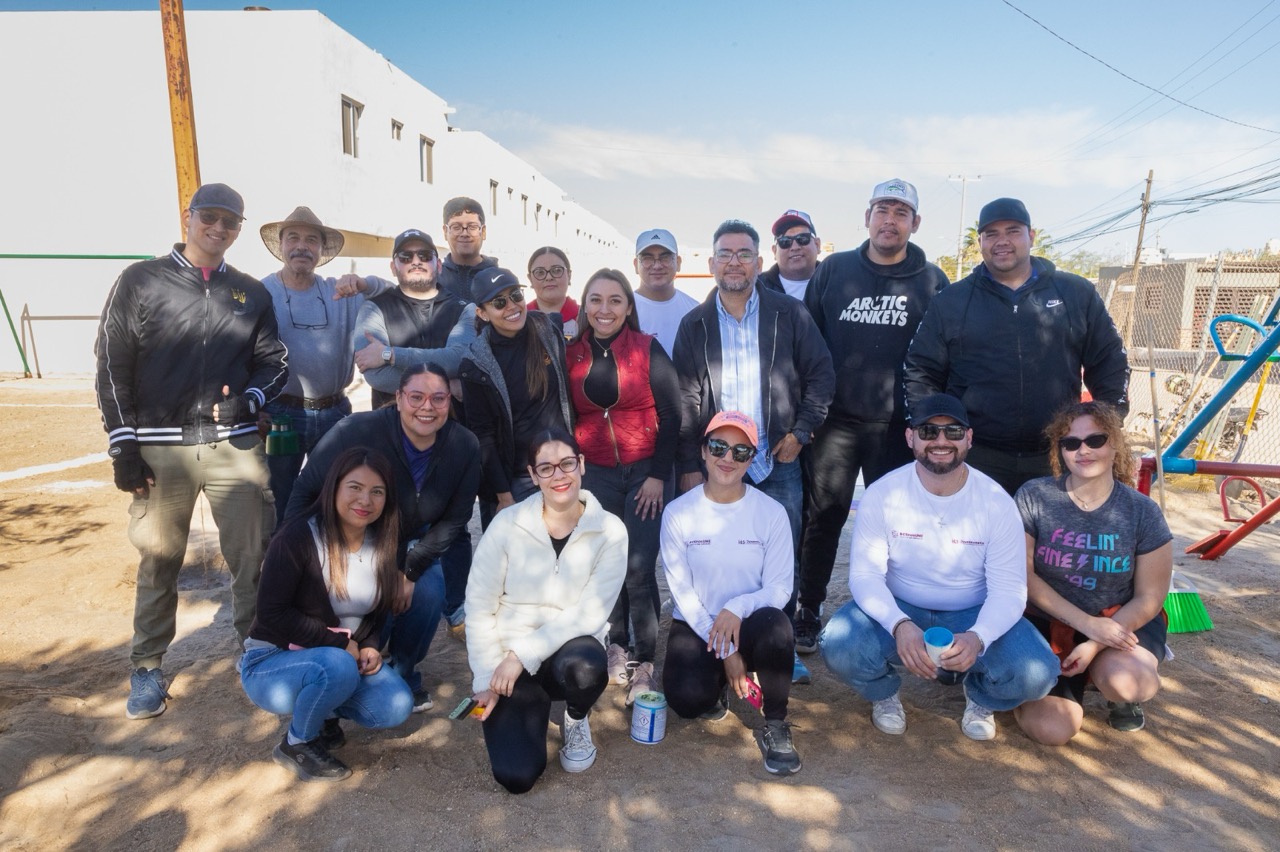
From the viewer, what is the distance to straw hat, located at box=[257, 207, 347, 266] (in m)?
4.15

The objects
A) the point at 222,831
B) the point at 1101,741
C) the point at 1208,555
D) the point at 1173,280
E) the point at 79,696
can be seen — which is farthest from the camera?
the point at 1173,280

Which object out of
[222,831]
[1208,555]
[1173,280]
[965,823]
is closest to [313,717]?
[222,831]

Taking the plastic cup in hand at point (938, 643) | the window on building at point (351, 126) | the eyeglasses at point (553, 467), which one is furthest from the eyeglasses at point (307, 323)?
the window on building at point (351, 126)

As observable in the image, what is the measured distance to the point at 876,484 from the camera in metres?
3.43

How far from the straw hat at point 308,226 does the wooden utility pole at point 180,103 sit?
2.75 meters

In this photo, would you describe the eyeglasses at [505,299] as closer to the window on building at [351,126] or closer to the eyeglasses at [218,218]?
the eyeglasses at [218,218]

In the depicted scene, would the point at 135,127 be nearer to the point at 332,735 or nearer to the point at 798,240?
the point at 798,240

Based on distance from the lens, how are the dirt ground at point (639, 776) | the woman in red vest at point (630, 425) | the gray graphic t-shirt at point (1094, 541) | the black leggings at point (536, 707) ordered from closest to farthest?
the dirt ground at point (639, 776), the black leggings at point (536, 707), the gray graphic t-shirt at point (1094, 541), the woman in red vest at point (630, 425)

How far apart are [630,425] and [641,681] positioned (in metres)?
1.22

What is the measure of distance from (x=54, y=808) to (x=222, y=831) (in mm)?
678

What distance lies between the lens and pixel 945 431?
3.23 m

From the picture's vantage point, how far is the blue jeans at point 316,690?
2.94m

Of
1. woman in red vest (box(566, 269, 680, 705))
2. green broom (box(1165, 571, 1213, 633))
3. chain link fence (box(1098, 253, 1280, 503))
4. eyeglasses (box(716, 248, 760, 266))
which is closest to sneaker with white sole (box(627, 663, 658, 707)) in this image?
Result: woman in red vest (box(566, 269, 680, 705))

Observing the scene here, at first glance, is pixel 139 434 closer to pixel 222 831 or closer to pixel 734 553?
pixel 222 831
